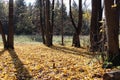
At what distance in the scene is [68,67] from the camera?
10.2 m

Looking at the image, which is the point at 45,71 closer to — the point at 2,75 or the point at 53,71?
the point at 53,71

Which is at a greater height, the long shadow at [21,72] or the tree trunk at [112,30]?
the tree trunk at [112,30]

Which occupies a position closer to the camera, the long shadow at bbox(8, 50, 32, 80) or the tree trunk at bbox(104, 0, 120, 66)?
the long shadow at bbox(8, 50, 32, 80)

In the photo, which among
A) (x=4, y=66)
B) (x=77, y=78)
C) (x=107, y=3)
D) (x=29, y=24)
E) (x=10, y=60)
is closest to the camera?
(x=77, y=78)

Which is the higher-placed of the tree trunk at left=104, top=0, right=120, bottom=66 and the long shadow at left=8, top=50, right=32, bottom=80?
the tree trunk at left=104, top=0, right=120, bottom=66

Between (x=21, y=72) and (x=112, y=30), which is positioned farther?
(x=112, y=30)

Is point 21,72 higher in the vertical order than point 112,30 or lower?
lower

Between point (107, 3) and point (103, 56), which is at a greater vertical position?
point (107, 3)

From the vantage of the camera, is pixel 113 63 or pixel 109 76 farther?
pixel 113 63

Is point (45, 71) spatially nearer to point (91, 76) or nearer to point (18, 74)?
point (18, 74)

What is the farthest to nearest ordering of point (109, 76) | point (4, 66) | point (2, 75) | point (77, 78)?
point (4, 66) < point (2, 75) < point (77, 78) < point (109, 76)

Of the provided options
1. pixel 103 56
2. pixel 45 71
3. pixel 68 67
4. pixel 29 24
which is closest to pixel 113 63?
pixel 103 56

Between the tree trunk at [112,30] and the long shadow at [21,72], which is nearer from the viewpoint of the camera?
the long shadow at [21,72]

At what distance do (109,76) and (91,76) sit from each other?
1311 mm
